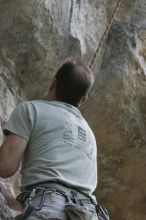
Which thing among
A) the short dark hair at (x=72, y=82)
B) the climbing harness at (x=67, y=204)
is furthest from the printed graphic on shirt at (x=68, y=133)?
the climbing harness at (x=67, y=204)

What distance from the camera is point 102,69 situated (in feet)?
16.4

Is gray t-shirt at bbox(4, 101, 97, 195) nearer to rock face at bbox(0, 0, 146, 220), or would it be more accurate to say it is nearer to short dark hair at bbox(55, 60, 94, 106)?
short dark hair at bbox(55, 60, 94, 106)

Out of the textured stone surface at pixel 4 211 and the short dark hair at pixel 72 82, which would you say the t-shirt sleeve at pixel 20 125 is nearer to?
the short dark hair at pixel 72 82

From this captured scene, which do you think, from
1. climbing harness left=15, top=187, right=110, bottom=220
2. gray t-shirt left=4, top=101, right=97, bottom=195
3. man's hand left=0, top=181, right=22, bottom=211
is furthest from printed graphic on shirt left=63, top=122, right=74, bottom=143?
man's hand left=0, top=181, right=22, bottom=211

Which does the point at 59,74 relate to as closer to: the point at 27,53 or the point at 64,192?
the point at 64,192

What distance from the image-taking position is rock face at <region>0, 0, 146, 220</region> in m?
4.14

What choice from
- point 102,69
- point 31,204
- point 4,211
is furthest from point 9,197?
point 102,69

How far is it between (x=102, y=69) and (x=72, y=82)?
7.70 ft

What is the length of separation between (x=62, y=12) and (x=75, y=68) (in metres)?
1.73

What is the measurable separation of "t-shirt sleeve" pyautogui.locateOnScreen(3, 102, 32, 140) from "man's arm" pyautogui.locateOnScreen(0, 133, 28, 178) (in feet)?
0.10

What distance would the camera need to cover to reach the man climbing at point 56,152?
93.6 inches

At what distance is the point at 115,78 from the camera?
491 centimetres

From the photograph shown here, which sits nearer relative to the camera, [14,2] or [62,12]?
[14,2]

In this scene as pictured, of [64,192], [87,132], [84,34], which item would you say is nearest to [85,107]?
[84,34]
